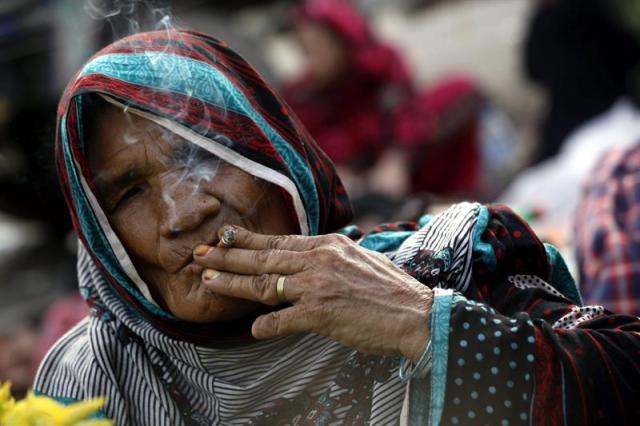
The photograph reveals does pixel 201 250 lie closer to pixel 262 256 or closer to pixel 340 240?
pixel 262 256

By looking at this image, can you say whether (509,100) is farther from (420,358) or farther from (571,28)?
(420,358)

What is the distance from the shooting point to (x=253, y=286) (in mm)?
2066

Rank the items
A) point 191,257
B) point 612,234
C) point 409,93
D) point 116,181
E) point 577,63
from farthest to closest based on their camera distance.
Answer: point 577,63 → point 409,93 → point 612,234 → point 116,181 → point 191,257

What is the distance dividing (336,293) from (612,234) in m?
1.79

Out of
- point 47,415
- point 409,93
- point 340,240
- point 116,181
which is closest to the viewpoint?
point 47,415

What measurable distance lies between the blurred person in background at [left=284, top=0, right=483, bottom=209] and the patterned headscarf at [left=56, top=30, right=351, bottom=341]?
4.05 m

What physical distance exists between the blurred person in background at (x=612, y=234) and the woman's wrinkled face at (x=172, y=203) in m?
1.46

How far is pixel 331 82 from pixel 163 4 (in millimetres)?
4267

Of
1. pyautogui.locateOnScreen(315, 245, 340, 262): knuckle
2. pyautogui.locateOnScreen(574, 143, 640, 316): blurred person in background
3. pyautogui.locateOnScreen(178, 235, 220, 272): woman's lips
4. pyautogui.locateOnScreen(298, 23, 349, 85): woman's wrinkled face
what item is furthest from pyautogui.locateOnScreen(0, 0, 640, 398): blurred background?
pyautogui.locateOnScreen(315, 245, 340, 262): knuckle

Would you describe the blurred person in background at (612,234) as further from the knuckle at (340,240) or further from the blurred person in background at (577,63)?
the blurred person in background at (577,63)

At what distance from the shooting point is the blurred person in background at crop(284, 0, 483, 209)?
6.70 metres

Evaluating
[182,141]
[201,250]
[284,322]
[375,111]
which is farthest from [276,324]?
[375,111]

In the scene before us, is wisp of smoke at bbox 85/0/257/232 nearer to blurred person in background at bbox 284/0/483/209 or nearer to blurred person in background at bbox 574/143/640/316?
blurred person in background at bbox 574/143/640/316

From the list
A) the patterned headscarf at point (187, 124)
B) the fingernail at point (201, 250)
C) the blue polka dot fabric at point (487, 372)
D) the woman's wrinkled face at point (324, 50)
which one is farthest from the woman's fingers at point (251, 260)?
the woman's wrinkled face at point (324, 50)
